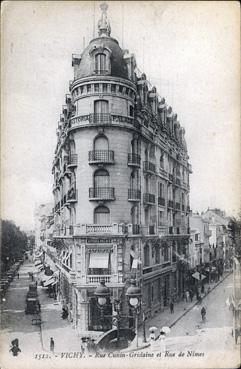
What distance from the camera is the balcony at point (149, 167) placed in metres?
11.7

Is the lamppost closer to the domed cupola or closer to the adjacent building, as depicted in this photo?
the adjacent building

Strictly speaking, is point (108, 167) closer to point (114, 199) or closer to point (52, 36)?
point (114, 199)

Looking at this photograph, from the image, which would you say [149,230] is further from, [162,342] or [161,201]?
[162,342]

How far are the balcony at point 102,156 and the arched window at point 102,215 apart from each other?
103 centimetres

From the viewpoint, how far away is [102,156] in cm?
1123

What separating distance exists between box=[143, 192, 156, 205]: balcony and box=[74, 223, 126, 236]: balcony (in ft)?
2.83

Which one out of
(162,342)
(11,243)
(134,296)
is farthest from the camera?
(11,243)

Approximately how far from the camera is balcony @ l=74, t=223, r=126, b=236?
1119 centimetres

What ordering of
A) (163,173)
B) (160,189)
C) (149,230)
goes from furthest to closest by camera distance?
(163,173) → (160,189) → (149,230)

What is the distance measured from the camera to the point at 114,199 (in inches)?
441

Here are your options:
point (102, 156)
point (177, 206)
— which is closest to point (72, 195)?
point (102, 156)

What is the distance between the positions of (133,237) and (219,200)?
209cm

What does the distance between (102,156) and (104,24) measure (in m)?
2.78

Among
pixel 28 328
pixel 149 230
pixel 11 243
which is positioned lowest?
pixel 28 328
